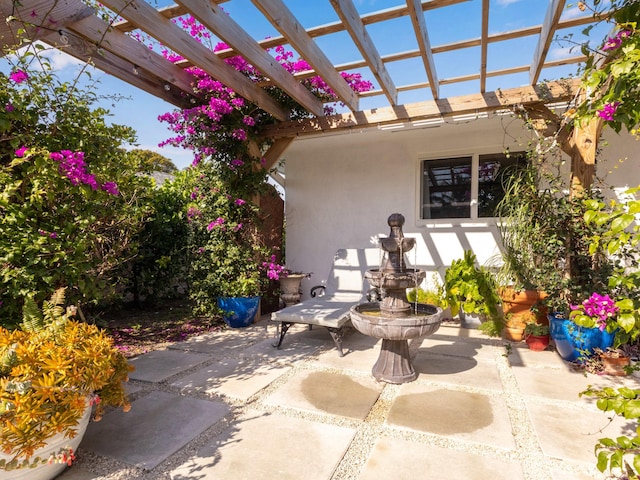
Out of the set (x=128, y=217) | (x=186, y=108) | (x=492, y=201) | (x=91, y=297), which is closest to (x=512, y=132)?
(x=492, y=201)

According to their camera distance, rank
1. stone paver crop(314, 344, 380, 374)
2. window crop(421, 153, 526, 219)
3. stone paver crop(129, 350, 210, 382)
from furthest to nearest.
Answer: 1. window crop(421, 153, 526, 219)
2. stone paver crop(314, 344, 380, 374)
3. stone paver crop(129, 350, 210, 382)

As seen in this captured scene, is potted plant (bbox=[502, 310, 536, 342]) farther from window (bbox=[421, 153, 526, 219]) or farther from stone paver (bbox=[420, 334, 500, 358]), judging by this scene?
window (bbox=[421, 153, 526, 219])

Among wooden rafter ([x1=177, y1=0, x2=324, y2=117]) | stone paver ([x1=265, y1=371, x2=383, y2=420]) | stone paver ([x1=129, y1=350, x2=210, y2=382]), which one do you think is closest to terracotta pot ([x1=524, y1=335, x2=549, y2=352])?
stone paver ([x1=265, y1=371, x2=383, y2=420])

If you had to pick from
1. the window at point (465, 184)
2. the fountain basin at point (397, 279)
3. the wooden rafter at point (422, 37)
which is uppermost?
the wooden rafter at point (422, 37)

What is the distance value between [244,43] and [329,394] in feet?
9.89

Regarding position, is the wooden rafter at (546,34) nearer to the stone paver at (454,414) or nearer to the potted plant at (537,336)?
the potted plant at (537,336)

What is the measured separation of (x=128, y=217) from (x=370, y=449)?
3.14m

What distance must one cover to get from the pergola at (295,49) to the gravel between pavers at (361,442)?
266 cm

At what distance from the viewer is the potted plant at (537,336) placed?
360 centimetres

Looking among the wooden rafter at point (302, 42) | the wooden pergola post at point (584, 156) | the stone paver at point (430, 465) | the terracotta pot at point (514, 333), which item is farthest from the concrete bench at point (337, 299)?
the wooden pergola post at point (584, 156)

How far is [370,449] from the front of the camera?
1.95m

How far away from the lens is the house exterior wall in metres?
4.61

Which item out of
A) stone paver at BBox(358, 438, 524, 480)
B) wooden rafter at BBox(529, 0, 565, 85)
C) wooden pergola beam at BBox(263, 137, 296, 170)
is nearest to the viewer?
stone paver at BBox(358, 438, 524, 480)

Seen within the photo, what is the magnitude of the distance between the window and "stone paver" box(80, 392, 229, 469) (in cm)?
393
